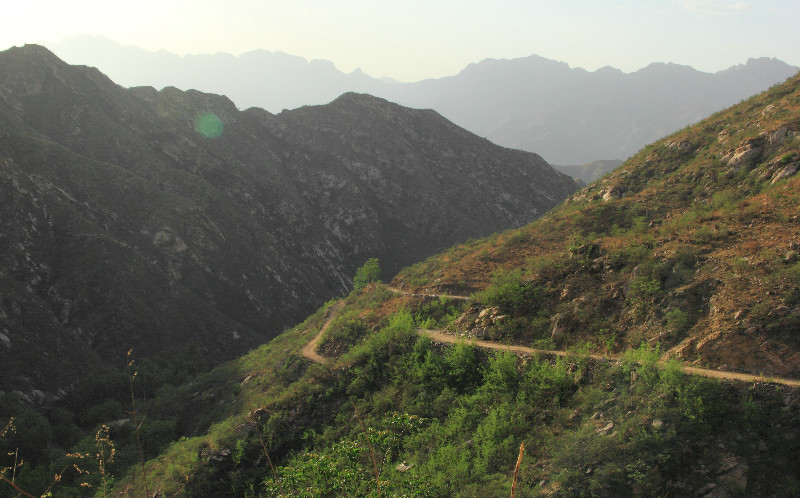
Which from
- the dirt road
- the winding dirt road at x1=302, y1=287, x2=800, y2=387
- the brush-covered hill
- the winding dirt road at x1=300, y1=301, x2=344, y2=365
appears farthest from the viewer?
the winding dirt road at x1=300, y1=301, x2=344, y2=365

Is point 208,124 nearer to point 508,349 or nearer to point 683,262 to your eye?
point 508,349

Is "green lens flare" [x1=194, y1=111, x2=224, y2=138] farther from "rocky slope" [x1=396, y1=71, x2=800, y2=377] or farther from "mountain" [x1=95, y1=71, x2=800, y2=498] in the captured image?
"rocky slope" [x1=396, y1=71, x2=800, y2=377]

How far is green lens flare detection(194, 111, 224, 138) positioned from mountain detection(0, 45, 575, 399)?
10.8 inches

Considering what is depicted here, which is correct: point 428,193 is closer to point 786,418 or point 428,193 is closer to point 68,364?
point 68,364

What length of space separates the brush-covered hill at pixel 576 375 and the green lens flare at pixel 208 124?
60.8 m

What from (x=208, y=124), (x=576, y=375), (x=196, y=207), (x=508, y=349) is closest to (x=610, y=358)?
(x=576, y=375)

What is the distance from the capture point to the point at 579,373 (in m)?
15.6

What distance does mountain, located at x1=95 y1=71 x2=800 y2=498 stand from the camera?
11391 mm

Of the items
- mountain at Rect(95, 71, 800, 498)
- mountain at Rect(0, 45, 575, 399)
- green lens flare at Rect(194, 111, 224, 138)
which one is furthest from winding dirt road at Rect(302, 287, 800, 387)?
green lens flare at Rect(194, 111, 224, 138)

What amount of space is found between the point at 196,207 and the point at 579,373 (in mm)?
57911

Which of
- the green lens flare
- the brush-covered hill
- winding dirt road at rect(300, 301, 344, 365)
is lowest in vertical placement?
winding dirt road at rect(300, 301, 344, 365)

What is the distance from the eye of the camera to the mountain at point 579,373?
11391 millimetres

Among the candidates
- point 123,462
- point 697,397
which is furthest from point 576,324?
point 123,462

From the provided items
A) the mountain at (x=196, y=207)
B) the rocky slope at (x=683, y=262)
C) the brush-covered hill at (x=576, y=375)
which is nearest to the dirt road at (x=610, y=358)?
the brush-covered hill at (x=576, y=375)
